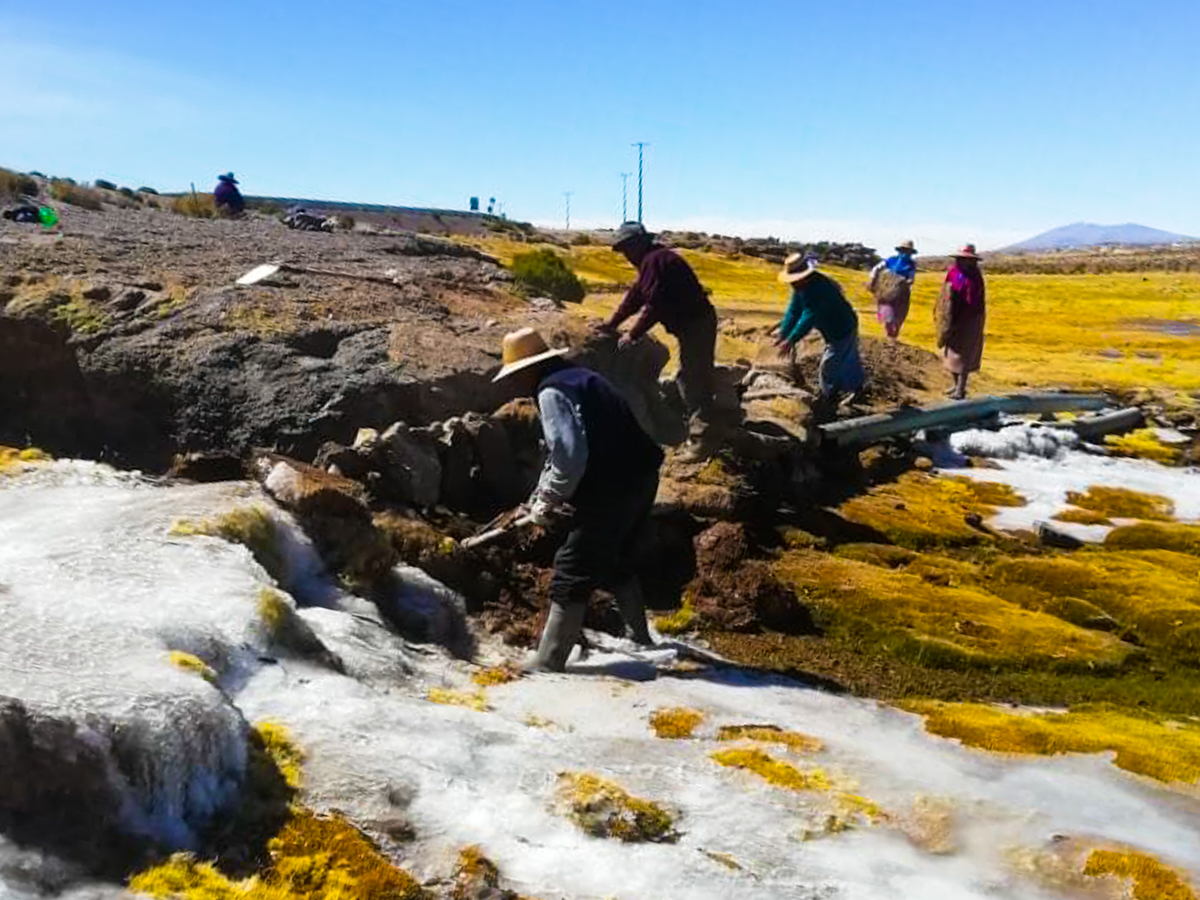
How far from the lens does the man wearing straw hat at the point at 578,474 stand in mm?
10352

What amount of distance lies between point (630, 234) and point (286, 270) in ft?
16.9

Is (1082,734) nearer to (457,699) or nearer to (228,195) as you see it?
(457,699)

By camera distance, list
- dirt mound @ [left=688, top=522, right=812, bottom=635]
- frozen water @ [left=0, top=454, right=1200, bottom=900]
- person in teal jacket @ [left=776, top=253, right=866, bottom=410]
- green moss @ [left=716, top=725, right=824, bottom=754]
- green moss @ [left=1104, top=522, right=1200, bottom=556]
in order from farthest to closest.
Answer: person in teal jacket @ [left=776, top=253, right=866, bottom=410] → green moss @ [left=1104, top=522, right=1200, bottom=556] → dirt mound @ [left=688, top=522, right=812, bottom=635] → green moss @ [left=716, top=725, right=824, bottom=754] → frozen water @ [left=0, top=454, right=1200, bottom=900]

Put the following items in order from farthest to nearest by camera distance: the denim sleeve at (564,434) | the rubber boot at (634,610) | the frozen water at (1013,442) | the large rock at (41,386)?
the frozen water at (1013,442)
the large rock at (41,386)
the rubber boot at (634,610)
the denim sleeve at (564,434)

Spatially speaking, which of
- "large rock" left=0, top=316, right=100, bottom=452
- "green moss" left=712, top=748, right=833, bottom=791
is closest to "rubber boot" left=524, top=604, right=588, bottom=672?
"green moss" left=712, top=748, right=833, bottom=791

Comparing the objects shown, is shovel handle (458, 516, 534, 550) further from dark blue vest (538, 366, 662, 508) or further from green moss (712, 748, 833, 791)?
green moss (712, 748, 833, 791)

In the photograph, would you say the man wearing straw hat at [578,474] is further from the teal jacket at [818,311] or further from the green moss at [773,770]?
the teal jacket at [818,311]

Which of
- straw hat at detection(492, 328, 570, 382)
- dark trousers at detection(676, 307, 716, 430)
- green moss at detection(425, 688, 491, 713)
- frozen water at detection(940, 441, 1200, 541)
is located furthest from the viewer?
frozen water at detection(940, 441, 1200, 541)

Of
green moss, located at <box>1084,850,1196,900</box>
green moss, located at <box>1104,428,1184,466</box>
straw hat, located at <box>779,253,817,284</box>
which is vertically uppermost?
straw hat, located at <box>779,253,817,284</box>

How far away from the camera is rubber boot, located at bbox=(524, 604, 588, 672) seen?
10.8 meters

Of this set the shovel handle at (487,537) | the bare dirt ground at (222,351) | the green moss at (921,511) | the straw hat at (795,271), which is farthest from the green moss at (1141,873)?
the straw hat at (795,271)

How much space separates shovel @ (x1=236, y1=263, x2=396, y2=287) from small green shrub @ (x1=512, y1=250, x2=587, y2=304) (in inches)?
438

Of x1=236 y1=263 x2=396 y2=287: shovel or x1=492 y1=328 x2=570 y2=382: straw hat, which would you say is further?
x1=236 y1=263 x2=396 y2=287: shovel

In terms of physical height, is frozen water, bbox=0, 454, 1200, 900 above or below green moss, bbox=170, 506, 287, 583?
below
